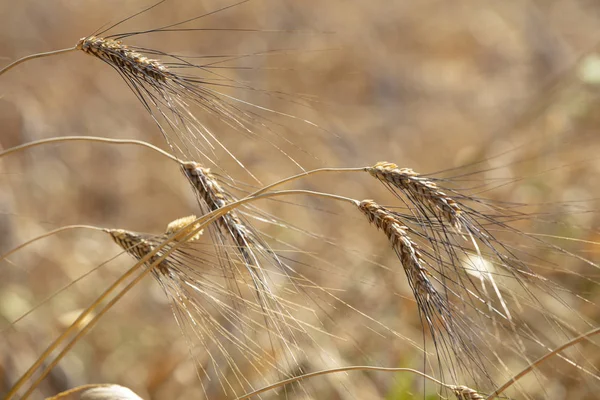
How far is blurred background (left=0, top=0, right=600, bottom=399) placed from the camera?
7.22ft

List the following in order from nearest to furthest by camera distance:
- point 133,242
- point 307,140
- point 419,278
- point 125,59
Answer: point 419,278, point 125,59, point 133,242, point 307,140

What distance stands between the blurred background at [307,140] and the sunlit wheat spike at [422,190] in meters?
0.68

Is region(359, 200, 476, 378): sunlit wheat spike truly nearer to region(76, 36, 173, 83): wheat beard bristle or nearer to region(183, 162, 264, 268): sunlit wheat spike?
region(183, 162, 264, 268): sunlit wheat spike

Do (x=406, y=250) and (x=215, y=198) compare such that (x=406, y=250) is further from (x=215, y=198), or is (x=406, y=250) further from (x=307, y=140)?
(x=307, y=140)

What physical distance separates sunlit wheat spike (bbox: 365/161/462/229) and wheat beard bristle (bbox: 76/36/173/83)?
327 mm

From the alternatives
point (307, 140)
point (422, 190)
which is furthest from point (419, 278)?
point (307, 140)

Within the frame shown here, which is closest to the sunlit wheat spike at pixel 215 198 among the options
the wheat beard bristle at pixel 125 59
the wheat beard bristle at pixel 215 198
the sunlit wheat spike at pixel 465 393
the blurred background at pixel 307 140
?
the wheat beard bristle at pixel 215 198

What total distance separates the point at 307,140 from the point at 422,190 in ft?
10.3

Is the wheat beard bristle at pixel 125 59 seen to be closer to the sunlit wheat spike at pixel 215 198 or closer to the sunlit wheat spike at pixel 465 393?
the sunlit wheat spike at pixel 215 198

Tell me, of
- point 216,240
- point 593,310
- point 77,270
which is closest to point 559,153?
point 593,310

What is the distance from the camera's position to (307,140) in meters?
3.95

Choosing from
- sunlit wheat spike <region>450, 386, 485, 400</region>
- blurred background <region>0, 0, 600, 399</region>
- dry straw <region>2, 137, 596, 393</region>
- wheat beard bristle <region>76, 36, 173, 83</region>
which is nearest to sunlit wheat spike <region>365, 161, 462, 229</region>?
dry straw <region>2, 137, 596, 393</region>

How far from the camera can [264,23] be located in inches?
183

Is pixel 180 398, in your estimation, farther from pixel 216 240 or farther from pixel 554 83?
pixel 554 83
